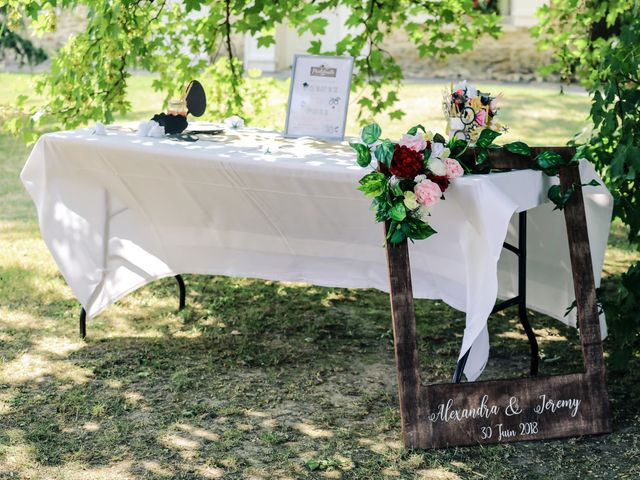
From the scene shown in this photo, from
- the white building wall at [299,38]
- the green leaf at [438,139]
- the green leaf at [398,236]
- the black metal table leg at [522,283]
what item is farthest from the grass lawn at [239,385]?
the white building wall at [299,38]

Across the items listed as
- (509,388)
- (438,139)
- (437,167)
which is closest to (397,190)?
(437,167)

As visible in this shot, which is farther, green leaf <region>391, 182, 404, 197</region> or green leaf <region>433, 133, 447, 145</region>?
green leaf <region>433, 133, 447, 145</region>

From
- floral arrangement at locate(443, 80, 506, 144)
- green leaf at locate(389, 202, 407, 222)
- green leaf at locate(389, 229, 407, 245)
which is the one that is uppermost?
floral arrangement at locate(443, 80, 506, 144)

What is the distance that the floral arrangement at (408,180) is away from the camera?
11.1ft

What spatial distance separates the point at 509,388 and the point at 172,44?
3491mm

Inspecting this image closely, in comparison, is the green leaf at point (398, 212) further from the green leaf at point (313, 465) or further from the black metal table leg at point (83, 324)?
the black metal table leg at point (83, 324)

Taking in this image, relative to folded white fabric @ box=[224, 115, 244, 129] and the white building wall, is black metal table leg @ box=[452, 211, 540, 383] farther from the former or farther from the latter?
the white building wall

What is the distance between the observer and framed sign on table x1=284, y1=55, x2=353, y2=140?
14.3 feet

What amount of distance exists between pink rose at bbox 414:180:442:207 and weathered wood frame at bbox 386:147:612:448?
226 mm

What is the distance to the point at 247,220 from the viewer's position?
4332mm

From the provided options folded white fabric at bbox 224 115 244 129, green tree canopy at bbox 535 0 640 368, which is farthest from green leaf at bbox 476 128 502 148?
folded white fabric at bbox 224 115 244 129

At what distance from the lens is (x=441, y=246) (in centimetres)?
404

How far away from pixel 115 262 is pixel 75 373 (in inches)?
23.6

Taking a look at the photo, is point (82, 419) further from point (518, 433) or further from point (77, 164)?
point (518, 433)
